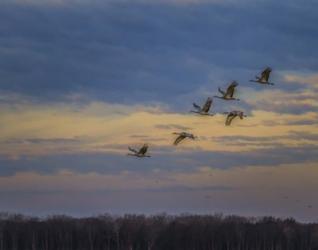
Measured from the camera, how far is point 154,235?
4082 inches

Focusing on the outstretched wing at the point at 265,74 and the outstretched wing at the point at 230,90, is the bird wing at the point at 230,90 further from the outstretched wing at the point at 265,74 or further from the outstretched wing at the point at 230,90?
the outstretched wing at the point at 265,74

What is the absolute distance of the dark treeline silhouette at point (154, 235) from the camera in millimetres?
102062

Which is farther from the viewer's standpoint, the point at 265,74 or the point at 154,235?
the point at 154,235

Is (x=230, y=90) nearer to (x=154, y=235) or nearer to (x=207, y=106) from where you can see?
(x=207, y=106)

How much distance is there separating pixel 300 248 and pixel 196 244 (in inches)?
560

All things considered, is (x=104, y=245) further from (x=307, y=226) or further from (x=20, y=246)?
(x=307, y=226)

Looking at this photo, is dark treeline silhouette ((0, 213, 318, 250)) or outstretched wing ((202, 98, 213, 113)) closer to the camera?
outstretched wing ((202, 98, 213, 113))

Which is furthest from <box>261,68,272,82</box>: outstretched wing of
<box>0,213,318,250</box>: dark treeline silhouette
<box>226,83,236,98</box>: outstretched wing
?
<box>0,213,318,250</box>: dark treeline silhouette

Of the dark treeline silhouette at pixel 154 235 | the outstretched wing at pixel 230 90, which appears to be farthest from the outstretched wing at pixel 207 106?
the dark treeline silhouette at pixel 154 235

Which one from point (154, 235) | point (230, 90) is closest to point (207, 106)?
point (230, 90)

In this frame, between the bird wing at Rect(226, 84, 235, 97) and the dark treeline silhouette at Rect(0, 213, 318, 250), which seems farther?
the dark treeline silhouette at Rect(0, 213, 318, 250)

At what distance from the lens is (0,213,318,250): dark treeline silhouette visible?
4018 inches

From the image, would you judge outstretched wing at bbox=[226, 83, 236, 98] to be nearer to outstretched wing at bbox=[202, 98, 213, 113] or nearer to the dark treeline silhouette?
outstretched wing at bbox=[202, 98, 213, 113]

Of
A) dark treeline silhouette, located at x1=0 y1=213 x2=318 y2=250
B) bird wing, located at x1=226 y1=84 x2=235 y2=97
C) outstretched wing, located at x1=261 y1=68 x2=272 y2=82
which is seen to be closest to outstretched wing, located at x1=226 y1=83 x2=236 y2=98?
bird wing, located at x1=226 y1=84 x2=235 y2=97
